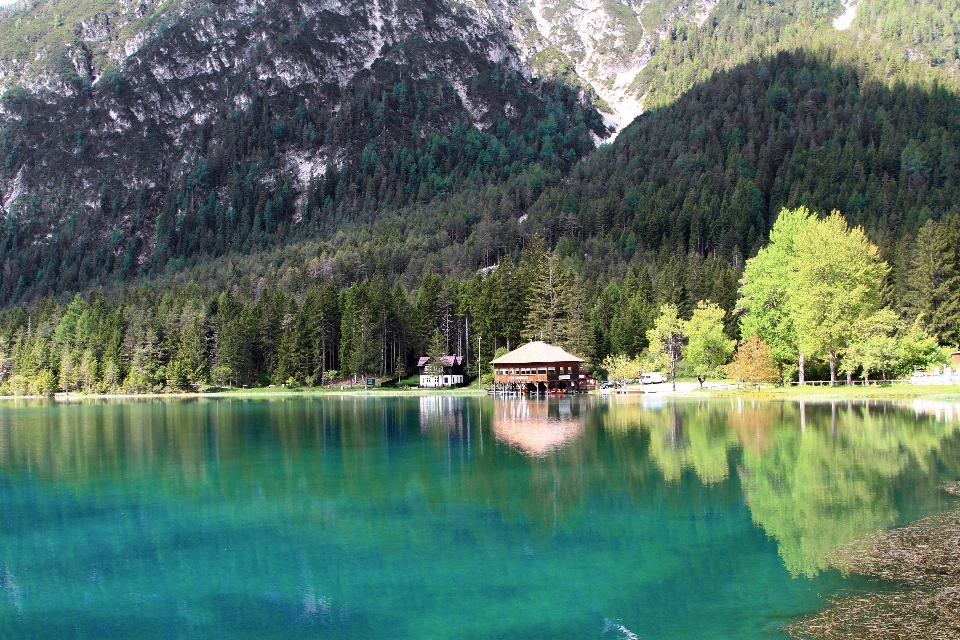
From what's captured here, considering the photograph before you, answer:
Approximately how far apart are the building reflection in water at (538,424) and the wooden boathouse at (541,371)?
12.8 meters

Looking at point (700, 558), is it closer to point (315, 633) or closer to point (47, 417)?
point (315, 633)

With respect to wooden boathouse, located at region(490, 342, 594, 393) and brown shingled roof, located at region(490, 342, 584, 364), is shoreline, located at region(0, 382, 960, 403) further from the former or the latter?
brown shingled roof, located at region(490, 342, 584, 364)

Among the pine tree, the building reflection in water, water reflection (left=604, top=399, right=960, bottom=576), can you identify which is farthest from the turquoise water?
the pine tree

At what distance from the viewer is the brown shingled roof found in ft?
316

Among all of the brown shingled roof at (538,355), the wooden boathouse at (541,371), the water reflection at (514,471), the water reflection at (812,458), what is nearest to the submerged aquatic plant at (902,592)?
the water reflection at (812,458)

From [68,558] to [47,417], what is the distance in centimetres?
5801

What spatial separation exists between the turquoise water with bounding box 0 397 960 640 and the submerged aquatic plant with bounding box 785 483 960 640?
2.15 feet

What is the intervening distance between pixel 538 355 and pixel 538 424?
139 ft

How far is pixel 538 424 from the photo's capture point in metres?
54.8

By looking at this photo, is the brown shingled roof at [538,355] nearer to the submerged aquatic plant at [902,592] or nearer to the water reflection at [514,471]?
the water reflection at [514,471]

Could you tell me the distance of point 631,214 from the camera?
19000 centimetres

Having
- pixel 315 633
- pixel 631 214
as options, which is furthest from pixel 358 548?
pixel 631 214

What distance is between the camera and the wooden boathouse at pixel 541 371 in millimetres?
96625

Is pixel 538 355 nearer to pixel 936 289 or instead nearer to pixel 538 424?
pixel 538 424
